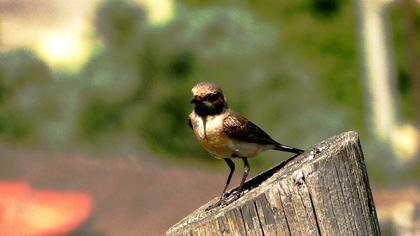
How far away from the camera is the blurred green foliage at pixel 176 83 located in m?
12.9

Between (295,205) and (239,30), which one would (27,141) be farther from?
(295,205)

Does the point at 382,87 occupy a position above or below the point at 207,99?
above

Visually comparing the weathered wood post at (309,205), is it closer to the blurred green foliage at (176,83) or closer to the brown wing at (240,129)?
the brown wing at (240,129)

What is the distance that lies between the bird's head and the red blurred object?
456cm

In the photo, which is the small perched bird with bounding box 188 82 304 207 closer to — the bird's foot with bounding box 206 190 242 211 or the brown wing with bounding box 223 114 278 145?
the brown wing with bounding box 223 114 278 145

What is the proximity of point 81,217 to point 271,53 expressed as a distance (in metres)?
4.85

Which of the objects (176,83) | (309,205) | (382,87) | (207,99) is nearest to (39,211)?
(176,83)

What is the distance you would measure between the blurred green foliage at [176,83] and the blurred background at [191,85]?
0.05 ft

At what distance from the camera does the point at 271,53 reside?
1395 centimetres

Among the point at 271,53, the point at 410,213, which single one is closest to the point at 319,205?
the point at 410,213

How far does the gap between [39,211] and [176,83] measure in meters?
3.46

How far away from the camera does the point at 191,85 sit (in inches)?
503

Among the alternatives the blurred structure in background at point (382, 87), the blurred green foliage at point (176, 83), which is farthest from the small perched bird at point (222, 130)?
the blurred structure in background at point (382, 87)

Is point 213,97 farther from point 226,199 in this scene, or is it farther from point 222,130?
point 226,199
